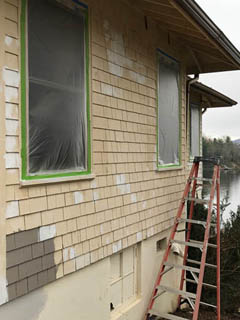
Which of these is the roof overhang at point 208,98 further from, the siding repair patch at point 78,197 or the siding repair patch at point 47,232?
the siding repair patch at point 47,232

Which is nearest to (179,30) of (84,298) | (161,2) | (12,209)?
(161,2)

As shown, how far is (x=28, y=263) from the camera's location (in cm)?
323

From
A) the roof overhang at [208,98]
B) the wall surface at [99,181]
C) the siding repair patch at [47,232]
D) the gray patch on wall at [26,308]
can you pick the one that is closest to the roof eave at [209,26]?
the wall surface at [99,181]

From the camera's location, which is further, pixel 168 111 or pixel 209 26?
pixel 168 111

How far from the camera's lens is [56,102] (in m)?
3.59

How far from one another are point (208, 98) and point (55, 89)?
8845 mm

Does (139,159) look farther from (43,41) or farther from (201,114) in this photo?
(201,114)

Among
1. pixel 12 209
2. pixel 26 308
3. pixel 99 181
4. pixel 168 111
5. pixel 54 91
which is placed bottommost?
pixel 26 308

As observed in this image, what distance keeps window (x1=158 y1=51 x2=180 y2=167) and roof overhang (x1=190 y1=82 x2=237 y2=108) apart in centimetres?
304

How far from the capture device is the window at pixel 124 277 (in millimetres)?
4910

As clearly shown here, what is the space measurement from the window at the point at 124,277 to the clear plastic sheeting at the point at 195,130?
258 inches

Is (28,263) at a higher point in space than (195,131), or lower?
lower

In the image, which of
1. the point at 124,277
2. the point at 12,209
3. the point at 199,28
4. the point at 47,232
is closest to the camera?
the point at 12,209

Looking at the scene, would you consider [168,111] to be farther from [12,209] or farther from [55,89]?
[12,209]
